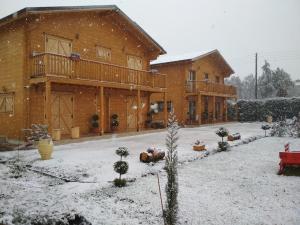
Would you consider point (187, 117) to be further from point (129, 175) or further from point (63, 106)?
point (129, 175)

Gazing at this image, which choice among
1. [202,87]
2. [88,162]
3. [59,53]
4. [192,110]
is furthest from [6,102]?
[192,110]

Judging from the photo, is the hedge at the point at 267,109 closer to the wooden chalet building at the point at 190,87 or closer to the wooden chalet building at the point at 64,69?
the wooden chalet building at the point at 190,87

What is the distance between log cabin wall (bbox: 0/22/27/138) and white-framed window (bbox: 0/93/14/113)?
0.06m

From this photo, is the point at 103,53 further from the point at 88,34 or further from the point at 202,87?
the point at 202,87

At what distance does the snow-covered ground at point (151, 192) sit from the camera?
511 centimetres

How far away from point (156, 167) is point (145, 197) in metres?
2.64

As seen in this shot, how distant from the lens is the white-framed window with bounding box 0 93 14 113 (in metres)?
15.6

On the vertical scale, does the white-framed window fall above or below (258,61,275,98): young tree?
below

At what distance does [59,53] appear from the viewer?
16.0 meters

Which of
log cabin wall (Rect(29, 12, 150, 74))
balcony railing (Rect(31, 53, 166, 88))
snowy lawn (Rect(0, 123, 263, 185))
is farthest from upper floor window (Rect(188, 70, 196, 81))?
snowy lawn (Rect(0, 123, 263, 185))

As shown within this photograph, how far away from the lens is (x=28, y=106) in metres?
14.9

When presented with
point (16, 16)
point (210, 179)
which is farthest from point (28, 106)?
point (210, 179)

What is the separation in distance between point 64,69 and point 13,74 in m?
3.09

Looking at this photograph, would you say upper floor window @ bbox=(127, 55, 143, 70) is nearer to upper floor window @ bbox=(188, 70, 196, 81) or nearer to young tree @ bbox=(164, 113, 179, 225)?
upper floor window @ bbox=(188, 70, 196, 81)
